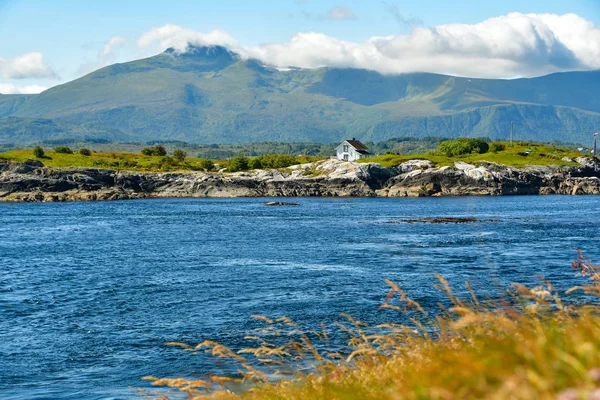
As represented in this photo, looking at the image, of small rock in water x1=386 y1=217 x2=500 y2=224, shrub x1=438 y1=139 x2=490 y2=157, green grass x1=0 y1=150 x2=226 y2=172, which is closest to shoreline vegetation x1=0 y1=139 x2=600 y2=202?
green grass x1=0 y1=150 x2=226 y2=172

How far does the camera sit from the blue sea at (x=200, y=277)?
2366cm

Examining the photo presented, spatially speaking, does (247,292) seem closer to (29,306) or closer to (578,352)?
(29,306)

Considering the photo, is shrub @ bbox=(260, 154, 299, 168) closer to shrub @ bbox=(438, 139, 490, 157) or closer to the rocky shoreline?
the rocky shoreline

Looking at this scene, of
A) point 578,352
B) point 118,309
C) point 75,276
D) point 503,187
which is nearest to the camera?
point 578,352

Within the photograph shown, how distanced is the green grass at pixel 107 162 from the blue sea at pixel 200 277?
2992 inches

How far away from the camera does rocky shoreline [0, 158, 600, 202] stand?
152125 mm

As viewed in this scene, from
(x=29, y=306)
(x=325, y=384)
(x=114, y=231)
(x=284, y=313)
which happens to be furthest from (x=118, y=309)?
(x=114, y=231)

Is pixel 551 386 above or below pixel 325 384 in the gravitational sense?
above

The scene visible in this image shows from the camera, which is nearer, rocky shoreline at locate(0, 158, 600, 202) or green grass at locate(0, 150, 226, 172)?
rocky shoreline at locate(0, 158, 600, 202)

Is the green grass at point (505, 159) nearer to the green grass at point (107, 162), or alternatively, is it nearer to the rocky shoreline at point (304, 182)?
the rocky shoreline at point (304, 182)

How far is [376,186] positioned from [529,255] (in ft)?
353

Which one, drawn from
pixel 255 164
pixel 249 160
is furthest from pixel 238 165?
pixel 249 160

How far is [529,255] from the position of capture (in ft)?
166

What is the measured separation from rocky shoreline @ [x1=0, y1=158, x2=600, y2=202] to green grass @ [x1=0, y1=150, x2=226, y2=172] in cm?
772
